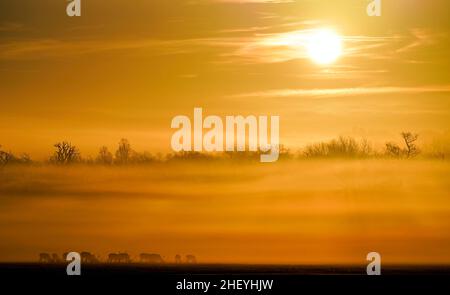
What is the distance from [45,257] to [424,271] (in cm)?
2233

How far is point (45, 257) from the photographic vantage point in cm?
5450
